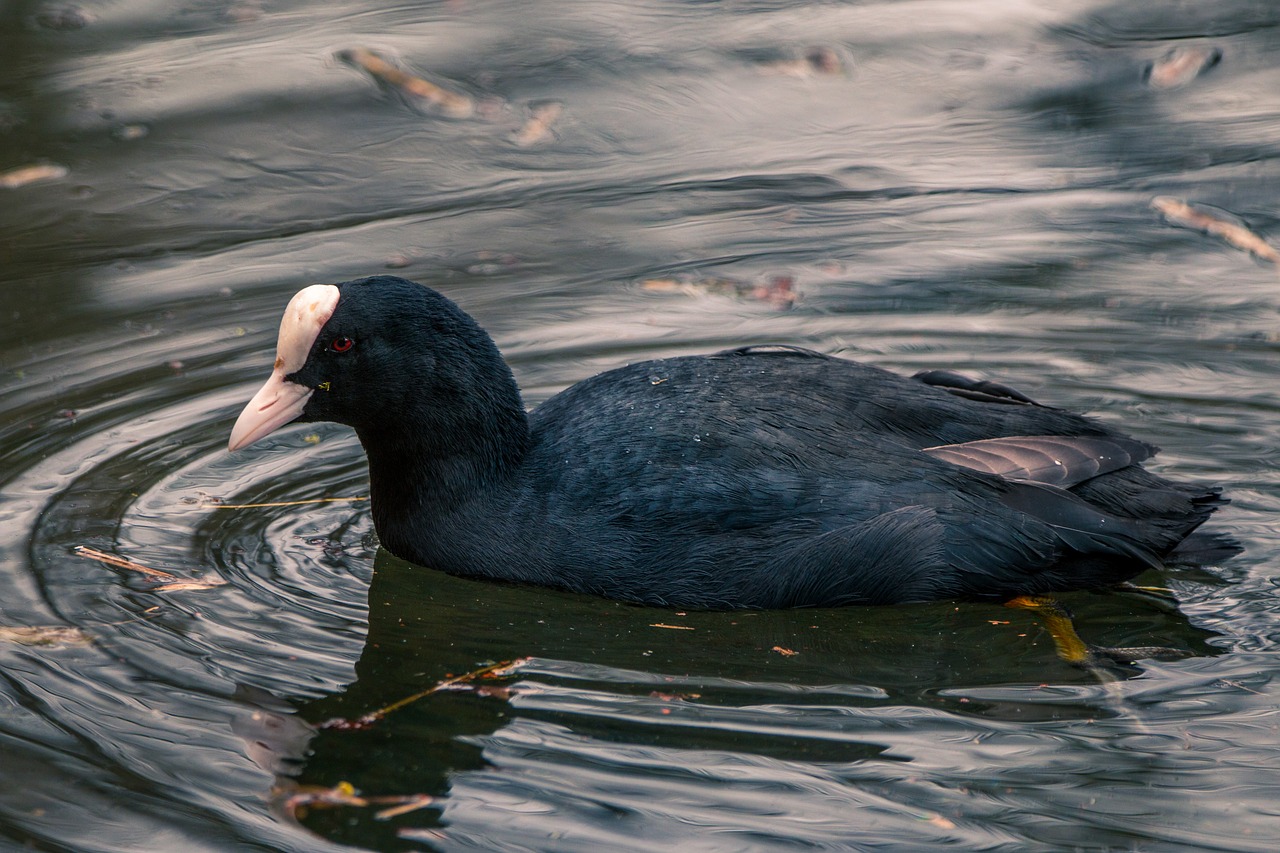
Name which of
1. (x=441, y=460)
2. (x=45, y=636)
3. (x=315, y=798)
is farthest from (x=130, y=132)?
(x=315, y=798)

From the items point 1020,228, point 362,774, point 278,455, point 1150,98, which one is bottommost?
point 362,774

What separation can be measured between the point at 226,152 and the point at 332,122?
22.8 inches

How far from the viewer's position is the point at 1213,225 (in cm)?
724

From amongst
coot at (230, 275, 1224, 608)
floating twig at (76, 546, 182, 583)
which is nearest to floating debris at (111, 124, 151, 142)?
floating twig at (76, 546, 182, 583)

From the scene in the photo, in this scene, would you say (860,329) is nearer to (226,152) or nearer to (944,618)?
(944,618)

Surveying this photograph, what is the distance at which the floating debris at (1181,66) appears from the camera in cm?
878

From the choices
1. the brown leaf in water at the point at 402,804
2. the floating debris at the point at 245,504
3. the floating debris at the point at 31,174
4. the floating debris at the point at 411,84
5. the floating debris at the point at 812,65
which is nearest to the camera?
the brown leaf in water at the point at 402,804

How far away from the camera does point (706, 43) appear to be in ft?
29.8

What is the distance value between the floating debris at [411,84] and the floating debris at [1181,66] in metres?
3.71

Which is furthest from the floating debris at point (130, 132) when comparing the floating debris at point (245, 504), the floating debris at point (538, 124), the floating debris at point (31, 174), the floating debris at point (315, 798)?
the floating debris at point (315, 798)

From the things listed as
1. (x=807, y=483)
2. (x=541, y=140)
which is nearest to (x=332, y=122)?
(x=541, y=140)

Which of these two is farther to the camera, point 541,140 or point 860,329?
point 541,140

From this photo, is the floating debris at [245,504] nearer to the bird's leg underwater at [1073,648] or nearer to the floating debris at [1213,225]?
the bird's leg underwater at [1073,648]

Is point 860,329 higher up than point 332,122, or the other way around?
point 332,122
